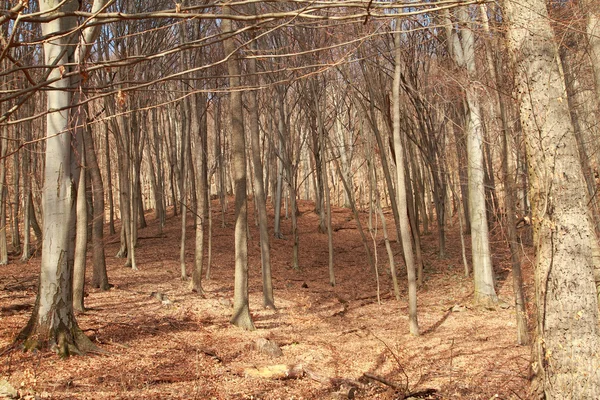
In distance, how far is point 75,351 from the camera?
6172 mm

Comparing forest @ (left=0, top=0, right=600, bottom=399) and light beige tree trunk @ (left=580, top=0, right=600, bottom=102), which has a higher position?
light beige tree trunk @ (left=580, top=0, right=600, bottom=102)

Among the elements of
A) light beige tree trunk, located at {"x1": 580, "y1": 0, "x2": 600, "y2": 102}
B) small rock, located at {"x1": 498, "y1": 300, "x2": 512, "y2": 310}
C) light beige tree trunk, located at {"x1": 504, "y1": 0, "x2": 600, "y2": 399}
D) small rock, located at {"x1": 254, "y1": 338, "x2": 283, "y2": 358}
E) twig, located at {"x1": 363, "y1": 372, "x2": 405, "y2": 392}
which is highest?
light beige tree trunk, located at {"x1": 580, "y1": 0, "x2": 600, "y2": 102}

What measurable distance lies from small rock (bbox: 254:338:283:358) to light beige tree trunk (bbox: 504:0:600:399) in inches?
165

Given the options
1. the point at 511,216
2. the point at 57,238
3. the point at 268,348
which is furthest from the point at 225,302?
the point at 511,216

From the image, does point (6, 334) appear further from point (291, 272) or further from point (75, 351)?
point (291, 272)

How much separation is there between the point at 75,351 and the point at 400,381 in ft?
13.4

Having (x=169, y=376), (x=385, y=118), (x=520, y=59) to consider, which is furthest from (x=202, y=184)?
(x=520, y=59)

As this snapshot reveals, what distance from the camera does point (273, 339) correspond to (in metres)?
8.93

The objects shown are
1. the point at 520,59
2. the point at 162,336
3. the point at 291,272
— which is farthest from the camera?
the point at 291,272

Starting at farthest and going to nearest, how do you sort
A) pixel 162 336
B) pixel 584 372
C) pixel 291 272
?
pixel 291 272 → pixel 162 336 → pixel 584 372

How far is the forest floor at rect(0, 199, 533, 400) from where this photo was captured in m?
5.76

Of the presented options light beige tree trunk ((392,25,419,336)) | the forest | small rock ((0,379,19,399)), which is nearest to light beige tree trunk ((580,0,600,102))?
the forest

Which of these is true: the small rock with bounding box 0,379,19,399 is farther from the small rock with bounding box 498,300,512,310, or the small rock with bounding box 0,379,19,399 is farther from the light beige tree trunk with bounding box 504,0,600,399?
the small rock with bounding box 498,300,512,310

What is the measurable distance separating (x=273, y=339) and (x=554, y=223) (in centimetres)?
581
